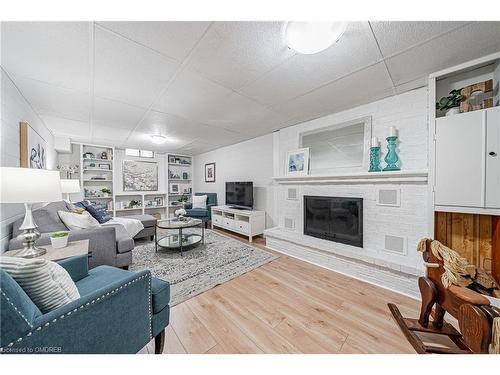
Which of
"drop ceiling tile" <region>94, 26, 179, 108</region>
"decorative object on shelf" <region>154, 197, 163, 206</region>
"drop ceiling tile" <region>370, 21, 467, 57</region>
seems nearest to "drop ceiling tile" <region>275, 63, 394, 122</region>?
"drop ceiling tile" <region>370, 21, 467, 57</region>

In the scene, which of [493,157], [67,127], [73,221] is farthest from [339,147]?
[67,127]

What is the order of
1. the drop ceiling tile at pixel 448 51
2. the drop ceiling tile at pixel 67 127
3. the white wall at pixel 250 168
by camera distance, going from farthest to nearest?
the white wall at pixel 250 168, the drop ceiling tile at pixel 67 127, the drop ceiling tile at pixel 448 51

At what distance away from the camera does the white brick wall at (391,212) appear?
6.37ft

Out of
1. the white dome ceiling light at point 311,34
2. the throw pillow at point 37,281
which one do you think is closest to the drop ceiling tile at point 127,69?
the white dome ceiling light at point 311,34

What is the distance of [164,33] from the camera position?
121 centimetres

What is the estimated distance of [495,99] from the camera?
4.90 feet

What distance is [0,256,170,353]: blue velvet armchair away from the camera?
0.63 meters

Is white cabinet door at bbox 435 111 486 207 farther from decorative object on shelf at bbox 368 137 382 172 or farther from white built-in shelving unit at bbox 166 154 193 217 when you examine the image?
white built-in shelving unit at bbox 166 154 193 217

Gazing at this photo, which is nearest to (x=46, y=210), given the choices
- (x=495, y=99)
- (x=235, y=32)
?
(x=235, y=32)

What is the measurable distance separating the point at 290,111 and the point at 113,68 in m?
2.03

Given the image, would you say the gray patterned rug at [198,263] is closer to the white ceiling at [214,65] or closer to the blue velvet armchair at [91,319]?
the blue velvet armchair at [91,319]

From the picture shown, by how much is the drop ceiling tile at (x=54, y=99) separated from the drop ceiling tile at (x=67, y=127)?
235mm

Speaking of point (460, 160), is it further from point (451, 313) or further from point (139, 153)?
point (139, 153)

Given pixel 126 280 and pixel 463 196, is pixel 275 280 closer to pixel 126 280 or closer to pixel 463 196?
pixel 126 280
